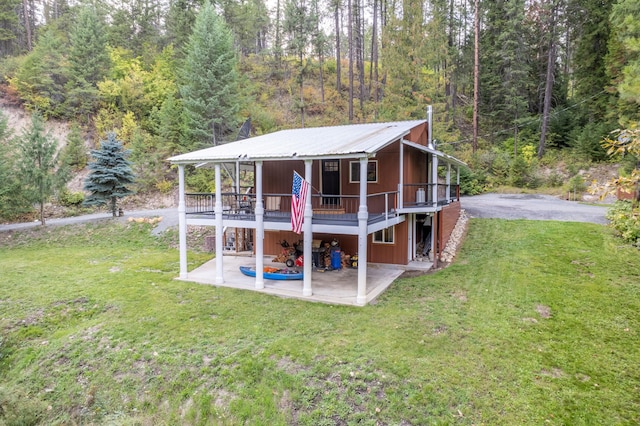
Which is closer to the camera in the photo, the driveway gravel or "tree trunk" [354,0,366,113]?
the driveway gravel

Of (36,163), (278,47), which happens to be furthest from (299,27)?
(36,163)

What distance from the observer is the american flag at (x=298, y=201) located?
9.62 m

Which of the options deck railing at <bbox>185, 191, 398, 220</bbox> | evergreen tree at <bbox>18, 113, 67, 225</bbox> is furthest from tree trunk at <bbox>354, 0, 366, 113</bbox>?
evergreen tree at <bbox>18, 113, 67, 225</bbox>

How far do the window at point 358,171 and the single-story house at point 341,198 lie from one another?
39 millimetres

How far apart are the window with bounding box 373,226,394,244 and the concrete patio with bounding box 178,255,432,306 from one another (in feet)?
3.12

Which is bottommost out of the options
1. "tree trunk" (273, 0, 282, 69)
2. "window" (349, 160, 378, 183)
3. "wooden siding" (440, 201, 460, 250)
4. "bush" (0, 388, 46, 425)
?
"bush" (0, 388, 46, 425)

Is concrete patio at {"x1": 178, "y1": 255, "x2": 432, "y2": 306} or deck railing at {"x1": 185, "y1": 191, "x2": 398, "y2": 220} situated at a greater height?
deck railing at {"x1": 185, "y1": 191, "x2": 398, "y2": 220}

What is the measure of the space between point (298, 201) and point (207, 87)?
19327 mm

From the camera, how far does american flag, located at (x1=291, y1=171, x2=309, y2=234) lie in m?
9.62

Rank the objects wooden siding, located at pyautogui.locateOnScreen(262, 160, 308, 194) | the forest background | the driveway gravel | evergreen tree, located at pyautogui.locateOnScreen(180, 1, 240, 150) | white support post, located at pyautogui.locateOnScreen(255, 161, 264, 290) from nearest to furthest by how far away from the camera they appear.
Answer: white support post, located at pyautogui.locateOnScreen(255, 161, 264, 290)
wooden siding, located at pyautogui.locateOnScreen(262, 160, 308, 194)
the driveway gravel
the forest background
evergreen tree, located at pyautogui.locateOnScreen(180, 1, 240, 150)

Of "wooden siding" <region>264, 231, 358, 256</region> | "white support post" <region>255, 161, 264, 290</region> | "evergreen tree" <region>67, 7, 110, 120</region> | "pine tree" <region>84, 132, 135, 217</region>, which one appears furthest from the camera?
"evergreen tree" <region>67, 7, 110, 120</region>

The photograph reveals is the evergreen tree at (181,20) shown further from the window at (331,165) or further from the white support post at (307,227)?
the white support post at (307,227)

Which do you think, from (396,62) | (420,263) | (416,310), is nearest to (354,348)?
(416,310)

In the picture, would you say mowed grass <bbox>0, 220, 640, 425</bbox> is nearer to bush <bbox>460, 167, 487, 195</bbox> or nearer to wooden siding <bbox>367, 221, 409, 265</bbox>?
wooden siding <bbox>367, 221, 409, 265</bbox>
